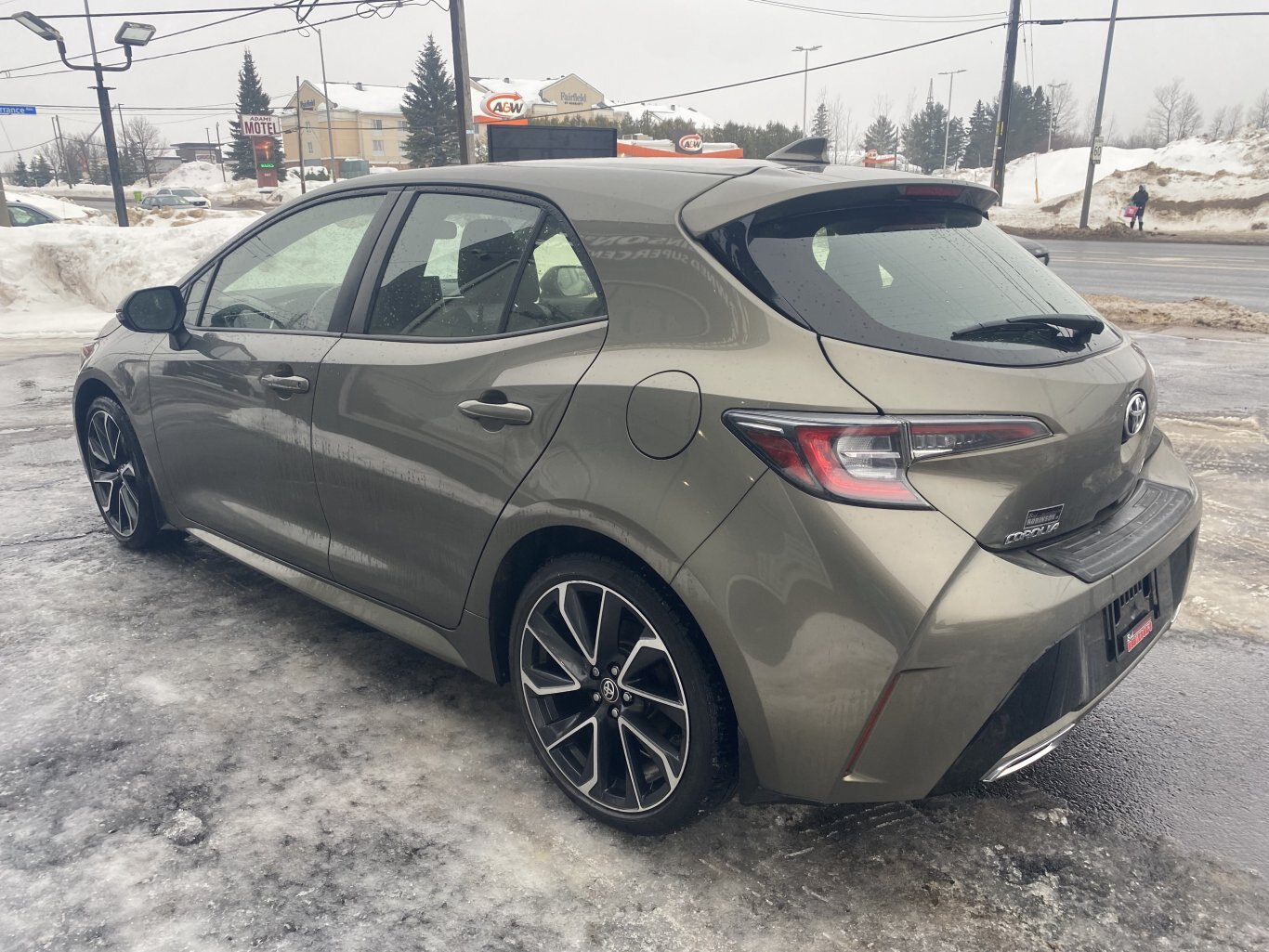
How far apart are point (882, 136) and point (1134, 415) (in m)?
123

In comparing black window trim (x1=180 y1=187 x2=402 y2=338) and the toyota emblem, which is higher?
black window trim (x1=180 y1=187 x2=402 y2=338)

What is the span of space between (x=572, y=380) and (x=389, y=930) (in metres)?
1.35

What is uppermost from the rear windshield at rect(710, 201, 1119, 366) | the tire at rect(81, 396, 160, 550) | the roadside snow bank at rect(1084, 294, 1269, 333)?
the rear windshield at rect(710, 201, 1119, 366)

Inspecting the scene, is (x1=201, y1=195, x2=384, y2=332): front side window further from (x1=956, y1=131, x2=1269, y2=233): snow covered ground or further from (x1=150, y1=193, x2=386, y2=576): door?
(x1=956, y1=131, x2=1269, y2=233): snow covered ground

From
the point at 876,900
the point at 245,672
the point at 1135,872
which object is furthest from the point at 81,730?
the point at 1135,872

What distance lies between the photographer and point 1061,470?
7.14ft

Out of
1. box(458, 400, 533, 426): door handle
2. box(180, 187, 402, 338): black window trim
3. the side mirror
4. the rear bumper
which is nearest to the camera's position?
the rear bumper

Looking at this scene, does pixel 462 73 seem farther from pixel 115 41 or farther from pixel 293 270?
pixel 293 270

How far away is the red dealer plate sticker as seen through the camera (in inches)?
92.4

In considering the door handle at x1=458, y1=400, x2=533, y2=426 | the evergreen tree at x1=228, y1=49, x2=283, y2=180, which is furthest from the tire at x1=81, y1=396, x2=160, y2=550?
the evergreen tree at x1=228, y1=49, x2=283, y2=180

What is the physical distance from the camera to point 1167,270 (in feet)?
66.2

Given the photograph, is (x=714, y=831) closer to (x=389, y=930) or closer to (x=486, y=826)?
(x=486, y=826)

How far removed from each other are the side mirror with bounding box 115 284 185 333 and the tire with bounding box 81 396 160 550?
24.4 inches

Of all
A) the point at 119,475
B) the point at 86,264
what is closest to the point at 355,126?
the point at 86,264
